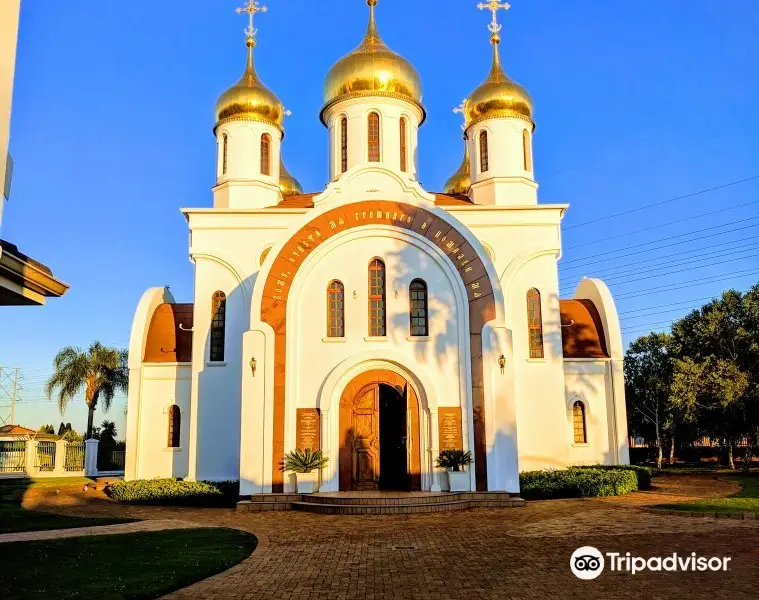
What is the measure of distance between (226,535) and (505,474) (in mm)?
7153

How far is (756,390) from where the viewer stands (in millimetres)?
25000

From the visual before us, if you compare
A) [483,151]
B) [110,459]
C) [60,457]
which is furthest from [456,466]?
[110,459]

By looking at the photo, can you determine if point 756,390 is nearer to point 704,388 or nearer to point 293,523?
point 704,388

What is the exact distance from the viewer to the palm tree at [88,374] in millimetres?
40281

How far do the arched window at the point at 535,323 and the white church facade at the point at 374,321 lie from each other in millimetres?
58

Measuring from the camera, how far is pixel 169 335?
74.2 ft

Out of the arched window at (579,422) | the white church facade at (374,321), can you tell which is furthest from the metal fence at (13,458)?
the arched window at (579,422)

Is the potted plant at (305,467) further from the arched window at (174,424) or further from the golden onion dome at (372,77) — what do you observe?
the golden onion dome at (372,77)

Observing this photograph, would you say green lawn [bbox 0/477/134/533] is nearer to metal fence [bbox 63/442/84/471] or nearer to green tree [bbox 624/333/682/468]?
metal fence [bbox 63/442/84/471]

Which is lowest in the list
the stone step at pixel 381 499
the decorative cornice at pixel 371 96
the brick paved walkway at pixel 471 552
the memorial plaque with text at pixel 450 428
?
the brick paved walkway at pixel 471 552

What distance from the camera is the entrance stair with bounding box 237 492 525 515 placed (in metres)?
15.1

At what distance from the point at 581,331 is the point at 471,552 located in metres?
13.9

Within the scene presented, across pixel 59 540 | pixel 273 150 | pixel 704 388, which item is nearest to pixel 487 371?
pixel 59 540

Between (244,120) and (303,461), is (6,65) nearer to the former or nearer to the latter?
(303,461)
